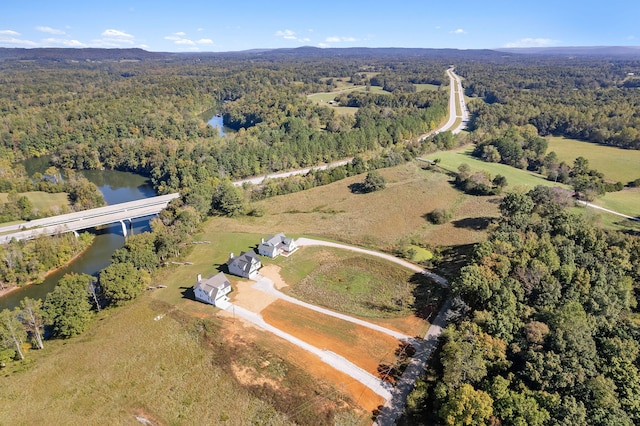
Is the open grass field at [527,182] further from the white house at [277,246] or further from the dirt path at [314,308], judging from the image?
Result: the white house at [277,246]

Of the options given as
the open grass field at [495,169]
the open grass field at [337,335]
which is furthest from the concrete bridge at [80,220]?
the open grass field at [495,169]

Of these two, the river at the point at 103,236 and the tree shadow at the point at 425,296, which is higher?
the tree shadow at the point at 425,296

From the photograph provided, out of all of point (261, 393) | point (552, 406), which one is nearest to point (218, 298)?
point (261, 393)

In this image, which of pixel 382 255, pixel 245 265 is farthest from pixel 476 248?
pixel 245 265

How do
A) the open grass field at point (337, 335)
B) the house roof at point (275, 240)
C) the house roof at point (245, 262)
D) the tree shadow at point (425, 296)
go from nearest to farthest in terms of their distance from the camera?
the open grass field at point (337, 335), the tree shadow at point (425, 296), the house roof at point (245, 262), the house roof at point (275, 240)

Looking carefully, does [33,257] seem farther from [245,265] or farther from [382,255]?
[382,255]

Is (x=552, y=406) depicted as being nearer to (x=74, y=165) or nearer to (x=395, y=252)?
(x=395, y=252)

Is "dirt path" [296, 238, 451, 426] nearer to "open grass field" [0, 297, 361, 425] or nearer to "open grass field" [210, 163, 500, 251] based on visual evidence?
"open grass field" [0, 297, 361, 425]

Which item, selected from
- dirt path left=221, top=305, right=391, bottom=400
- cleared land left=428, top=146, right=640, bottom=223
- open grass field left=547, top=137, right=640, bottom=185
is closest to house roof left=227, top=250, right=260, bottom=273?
dirt path left=221, top=305, right=391, bottom=400
